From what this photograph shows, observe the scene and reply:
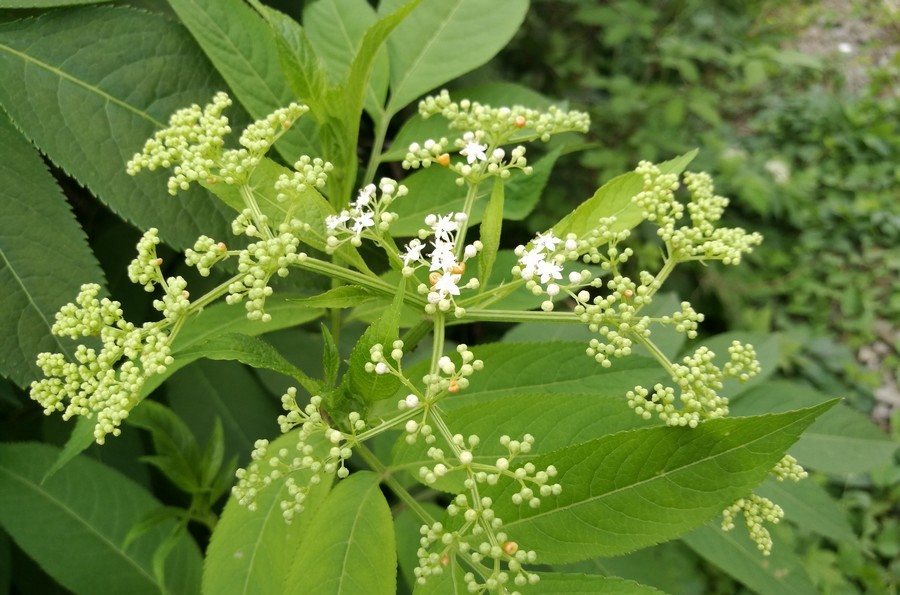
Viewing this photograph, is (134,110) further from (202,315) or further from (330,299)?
(330,299)

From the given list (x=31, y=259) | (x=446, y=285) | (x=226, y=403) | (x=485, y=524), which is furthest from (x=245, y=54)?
(x=485, y=524)

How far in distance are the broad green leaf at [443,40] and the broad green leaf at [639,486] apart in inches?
55.9

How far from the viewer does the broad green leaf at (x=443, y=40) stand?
2.34 m

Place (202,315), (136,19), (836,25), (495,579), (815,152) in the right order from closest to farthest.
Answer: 1. (495,579)
2. (202,315)
3. (136,19)
4. (815,152)
5. (836,25)

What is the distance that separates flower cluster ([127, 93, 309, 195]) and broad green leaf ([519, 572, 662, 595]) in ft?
3.83

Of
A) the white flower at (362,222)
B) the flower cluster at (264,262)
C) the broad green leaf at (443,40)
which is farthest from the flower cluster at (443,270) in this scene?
the broad green leaf at (443,40)

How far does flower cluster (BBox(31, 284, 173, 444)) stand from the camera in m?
1.42

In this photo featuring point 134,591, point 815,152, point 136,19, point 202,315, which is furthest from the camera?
point 815,152

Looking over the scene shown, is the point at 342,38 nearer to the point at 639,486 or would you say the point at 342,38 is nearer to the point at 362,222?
the point at 362,222

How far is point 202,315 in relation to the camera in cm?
189

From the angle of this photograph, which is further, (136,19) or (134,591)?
(134,591)

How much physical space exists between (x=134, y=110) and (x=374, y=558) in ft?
4.81

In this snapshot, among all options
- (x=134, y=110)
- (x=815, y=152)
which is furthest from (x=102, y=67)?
(x=815, y=152)

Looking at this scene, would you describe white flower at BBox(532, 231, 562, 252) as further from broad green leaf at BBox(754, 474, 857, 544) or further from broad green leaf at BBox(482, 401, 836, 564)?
broad green leaf at BBox(754, 474, 857, 544)
